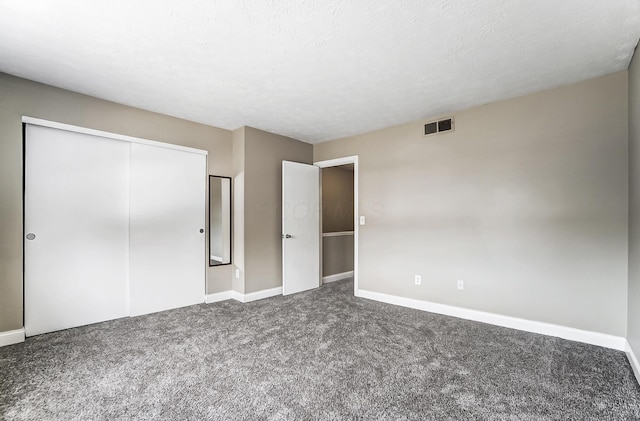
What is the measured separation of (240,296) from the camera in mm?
4145

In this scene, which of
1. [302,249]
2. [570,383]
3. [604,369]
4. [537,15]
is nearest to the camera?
[537,15]

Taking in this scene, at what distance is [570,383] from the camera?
207 centimetres

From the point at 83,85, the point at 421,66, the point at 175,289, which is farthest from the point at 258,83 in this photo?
the point at 175,289

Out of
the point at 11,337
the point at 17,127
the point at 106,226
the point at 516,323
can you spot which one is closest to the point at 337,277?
the point at 516,323

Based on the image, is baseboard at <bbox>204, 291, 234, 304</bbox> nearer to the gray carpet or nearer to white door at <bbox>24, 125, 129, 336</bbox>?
the gray carpet

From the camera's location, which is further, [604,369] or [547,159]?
[547,159]

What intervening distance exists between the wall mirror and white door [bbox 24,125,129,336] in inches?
40.0

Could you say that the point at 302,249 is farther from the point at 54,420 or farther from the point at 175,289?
the point at 54,420

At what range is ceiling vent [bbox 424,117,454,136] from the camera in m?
3.60

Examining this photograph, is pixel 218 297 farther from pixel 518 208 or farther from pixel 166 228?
pixel 518 208

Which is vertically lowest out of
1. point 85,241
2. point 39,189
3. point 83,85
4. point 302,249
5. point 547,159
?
point 302,249

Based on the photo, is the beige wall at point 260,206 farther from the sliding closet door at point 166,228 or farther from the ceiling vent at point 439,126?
the ceiling vent at point 439,126

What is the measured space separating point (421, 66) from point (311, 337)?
103 inches

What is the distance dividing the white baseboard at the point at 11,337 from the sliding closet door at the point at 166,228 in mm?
910
